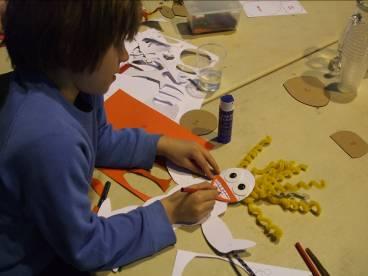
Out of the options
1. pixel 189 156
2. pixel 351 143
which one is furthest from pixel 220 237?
pixel 351 143

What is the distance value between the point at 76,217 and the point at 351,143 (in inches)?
24.5

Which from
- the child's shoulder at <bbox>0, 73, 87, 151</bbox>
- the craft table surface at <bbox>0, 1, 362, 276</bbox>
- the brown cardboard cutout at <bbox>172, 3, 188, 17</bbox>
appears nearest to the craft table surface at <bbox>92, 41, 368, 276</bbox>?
the craft table surface at <bbox>0, 1, 362, 276</bbox>

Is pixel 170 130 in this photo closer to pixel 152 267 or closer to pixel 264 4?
pixel 152 267

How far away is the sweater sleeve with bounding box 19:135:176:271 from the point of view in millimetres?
618

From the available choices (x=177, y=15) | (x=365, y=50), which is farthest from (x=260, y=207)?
(x=177, y=15)

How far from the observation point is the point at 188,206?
77 cm

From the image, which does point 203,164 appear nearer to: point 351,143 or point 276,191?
point 276,191

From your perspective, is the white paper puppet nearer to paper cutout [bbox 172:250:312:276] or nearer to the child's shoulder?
paper cutout [bbox 172:250:312:276]

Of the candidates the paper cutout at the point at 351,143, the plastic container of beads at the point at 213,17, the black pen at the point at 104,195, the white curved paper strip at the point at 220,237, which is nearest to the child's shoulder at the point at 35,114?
the black pen at the point at 104,195

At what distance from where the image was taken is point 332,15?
4.54 ft

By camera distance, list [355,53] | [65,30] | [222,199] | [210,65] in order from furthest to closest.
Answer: [210,65]
[355,53]
[222,199]
[65,30]

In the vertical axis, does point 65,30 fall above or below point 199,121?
above

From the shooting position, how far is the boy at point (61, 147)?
1.98 ft

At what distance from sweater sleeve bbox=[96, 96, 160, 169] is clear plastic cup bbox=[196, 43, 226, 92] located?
10.6 inches
